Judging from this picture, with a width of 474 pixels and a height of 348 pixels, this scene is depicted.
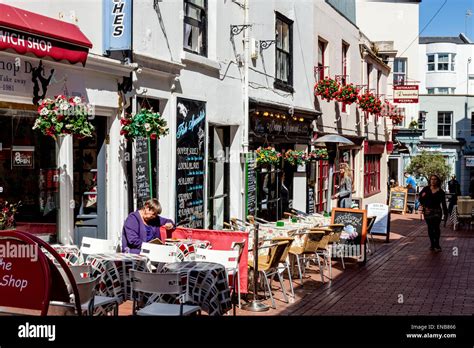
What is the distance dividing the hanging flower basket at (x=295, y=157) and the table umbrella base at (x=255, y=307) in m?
7.24

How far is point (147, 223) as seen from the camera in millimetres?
8008

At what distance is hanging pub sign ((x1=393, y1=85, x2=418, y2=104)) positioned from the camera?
82.5 feet

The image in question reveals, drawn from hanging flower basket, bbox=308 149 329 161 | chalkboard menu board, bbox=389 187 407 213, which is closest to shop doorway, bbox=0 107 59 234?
hanging flower basket, bbox=308 149 329 161

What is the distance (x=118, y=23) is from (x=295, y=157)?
724 cm

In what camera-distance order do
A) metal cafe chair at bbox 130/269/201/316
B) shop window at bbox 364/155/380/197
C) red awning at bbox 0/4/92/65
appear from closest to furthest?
metal cafe chair at bbox 130/269/201/316 → red awning at bbox 0/4/92/65 → shop window at bbox 364/155/380/197

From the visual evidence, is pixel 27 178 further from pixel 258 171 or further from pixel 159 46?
pixel 258 171

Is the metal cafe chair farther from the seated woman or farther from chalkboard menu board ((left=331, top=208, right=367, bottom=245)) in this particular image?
chalkboard menu board ((left=331, top=208, right=367, bottom=245))

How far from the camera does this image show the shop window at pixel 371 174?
25.3 m

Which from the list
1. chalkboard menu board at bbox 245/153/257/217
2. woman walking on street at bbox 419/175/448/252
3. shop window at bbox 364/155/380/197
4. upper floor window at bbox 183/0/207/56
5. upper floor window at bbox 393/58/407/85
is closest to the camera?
upper floor window at bbox 183/0/207/56

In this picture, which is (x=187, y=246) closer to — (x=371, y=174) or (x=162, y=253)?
(x=162, y=253)

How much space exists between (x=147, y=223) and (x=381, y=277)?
401cm

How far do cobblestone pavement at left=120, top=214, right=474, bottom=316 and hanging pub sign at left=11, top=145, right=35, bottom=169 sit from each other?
1.98 m

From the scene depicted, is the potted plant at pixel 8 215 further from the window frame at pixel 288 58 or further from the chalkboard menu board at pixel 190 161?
the window frame at pixel 288 58

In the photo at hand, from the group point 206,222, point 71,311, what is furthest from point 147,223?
point 71,311
